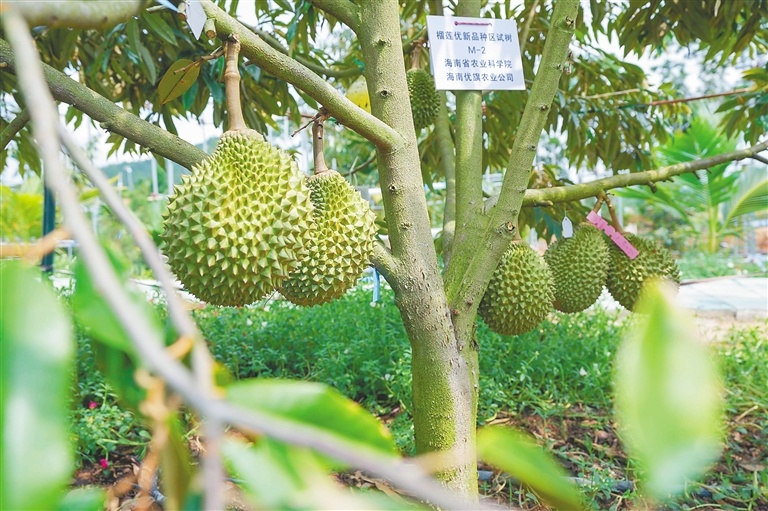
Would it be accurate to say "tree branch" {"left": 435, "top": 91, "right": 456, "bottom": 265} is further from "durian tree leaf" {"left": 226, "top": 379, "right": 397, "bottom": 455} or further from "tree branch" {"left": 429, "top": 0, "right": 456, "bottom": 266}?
"durian tree leaf" {"left": 226, "top": 379, "right": 397, "bottom": 455}

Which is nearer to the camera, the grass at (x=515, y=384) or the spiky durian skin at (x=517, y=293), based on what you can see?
the spiky durian skin at (x=517, y=293)

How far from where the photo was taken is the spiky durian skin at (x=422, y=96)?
5.38 feet


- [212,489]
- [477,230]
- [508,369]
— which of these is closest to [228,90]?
[477,230]

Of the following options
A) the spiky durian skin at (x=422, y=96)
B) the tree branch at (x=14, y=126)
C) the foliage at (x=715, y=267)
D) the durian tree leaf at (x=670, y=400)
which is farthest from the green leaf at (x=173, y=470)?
the foliage at (x=715, y=267)

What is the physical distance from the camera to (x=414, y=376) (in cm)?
107

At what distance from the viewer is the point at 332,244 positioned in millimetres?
955

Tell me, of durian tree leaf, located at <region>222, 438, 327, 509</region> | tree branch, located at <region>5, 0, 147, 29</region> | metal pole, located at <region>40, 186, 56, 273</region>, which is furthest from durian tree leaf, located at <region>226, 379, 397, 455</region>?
metal pole, located at <region>40, 186, 56, 273</region>

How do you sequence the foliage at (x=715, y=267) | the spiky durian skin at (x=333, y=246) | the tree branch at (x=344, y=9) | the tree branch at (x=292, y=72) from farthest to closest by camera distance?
the foliage at (x=715, y=267) < the tree branch at (x=344, y=9) < the spiky durian skin at (x=333, y=246) < the tree branch at (x=292, y=72)

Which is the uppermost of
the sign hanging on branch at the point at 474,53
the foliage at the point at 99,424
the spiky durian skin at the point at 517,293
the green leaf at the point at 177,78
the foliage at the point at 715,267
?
the sign hanging on branch at the point at 474,53

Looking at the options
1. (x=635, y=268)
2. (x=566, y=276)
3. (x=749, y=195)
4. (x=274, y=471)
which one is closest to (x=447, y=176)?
(x=566, y=276)

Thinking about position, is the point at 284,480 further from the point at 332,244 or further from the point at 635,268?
the point at 635,268

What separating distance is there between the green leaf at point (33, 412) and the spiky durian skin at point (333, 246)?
2.39 feet

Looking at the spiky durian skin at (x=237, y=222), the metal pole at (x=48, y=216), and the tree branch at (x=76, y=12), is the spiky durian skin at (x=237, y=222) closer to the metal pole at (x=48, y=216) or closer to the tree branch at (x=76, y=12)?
the tree branch at (x=76, y=12)

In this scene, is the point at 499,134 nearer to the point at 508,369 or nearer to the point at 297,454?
the point at 508,369
